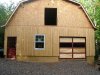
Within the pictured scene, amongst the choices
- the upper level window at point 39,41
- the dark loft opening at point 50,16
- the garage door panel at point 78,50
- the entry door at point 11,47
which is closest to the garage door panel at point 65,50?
the garage door panel at point 78,50

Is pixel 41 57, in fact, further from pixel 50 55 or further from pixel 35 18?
pixel 35 18

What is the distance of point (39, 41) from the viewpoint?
31.1 m

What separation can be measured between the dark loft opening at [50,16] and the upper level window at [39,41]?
1550 millimetres

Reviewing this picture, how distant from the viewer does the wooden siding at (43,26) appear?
30.9 meters

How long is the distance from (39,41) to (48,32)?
1259 millimetres

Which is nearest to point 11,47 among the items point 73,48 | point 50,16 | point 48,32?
point 48,32

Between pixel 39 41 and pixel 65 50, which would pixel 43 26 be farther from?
pixel 65 50

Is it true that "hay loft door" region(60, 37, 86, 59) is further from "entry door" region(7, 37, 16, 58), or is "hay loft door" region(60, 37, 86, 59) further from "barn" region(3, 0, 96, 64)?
"entry door" region(7, 37, 16, 58)

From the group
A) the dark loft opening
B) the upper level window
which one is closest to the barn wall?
the upper level window

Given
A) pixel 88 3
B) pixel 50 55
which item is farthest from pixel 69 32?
pixel 88 3

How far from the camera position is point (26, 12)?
3106 cm

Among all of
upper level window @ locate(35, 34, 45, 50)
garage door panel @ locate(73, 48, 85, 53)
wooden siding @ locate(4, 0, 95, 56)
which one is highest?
wooden siding @ locate(4, 0, 95, 56)

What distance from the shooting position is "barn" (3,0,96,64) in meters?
30.9

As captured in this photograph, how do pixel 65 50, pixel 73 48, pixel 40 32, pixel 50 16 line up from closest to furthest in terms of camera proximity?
pixel 40 32 < pixel 65 50 < pixel 73 48 < pixel 50 16
